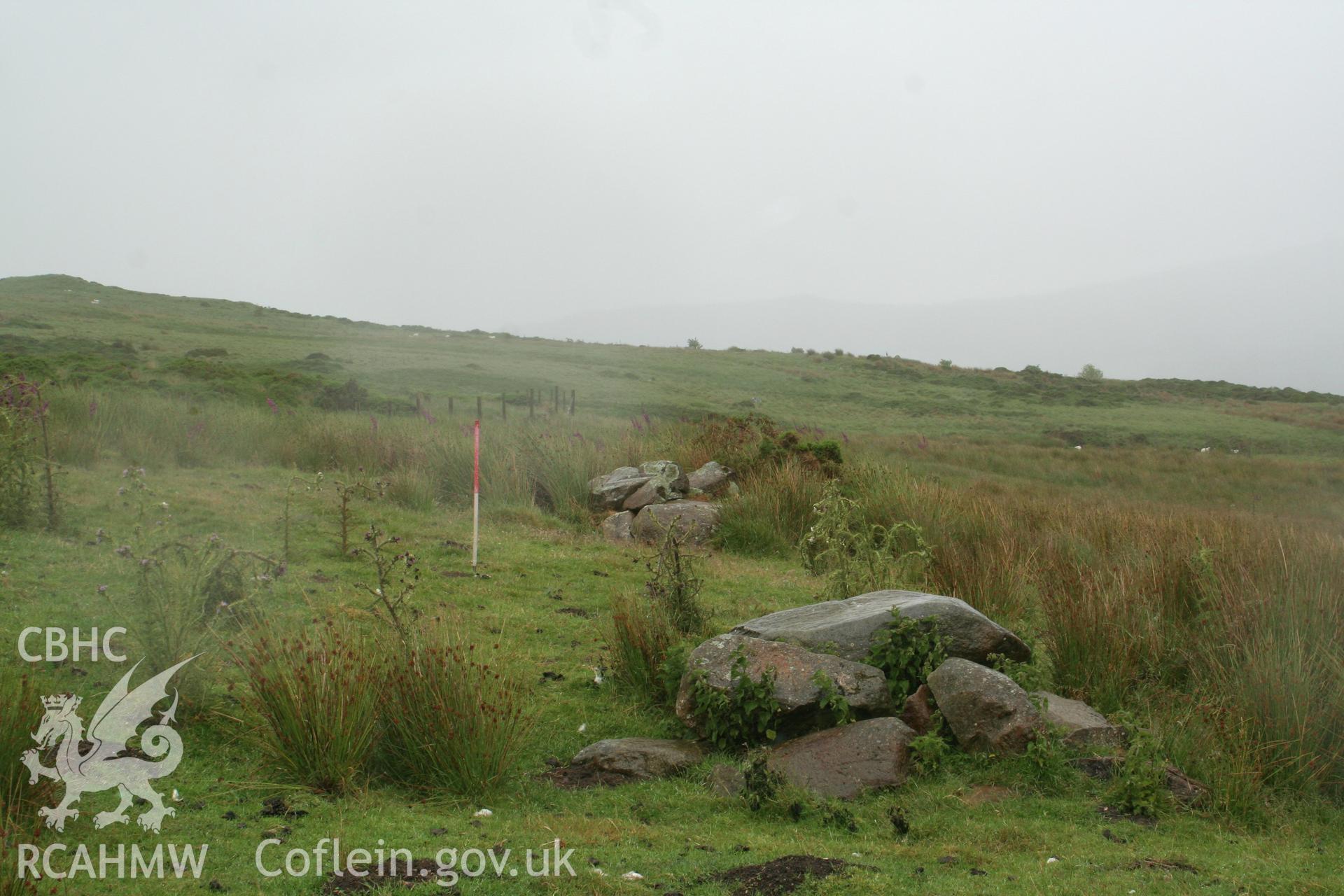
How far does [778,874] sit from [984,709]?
2398mm

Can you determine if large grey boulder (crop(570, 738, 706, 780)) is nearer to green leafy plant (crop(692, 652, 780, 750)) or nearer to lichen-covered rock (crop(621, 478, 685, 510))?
green leafy plant (crop(692, 652, 780, 750))

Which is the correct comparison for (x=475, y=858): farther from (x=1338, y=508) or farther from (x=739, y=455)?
(x=1338, y=508)

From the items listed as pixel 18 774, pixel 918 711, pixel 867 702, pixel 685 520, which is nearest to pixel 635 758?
pixel 867 702

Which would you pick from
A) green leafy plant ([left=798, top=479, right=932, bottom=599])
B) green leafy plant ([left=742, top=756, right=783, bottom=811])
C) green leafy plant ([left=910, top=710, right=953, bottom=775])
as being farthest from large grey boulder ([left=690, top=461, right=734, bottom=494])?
green leafy plant ([left=742, top=756, right=783, bottom=811])

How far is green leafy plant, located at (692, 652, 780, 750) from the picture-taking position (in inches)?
250

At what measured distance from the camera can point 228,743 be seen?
548 cm

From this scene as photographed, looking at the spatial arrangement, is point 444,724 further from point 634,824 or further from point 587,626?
point 587,626

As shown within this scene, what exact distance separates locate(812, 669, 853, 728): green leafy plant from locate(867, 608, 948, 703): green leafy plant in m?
0.49

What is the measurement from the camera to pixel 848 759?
595cm

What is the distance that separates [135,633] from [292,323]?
6227cm

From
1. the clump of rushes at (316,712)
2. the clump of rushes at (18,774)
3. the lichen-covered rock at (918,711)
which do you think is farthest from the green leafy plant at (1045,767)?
the clump of rushes at (18,774)

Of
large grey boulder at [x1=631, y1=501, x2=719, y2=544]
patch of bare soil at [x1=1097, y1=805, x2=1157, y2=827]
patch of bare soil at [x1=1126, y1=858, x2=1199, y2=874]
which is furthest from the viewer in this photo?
large grey boulder at [x1=631, y1=501, x2=719, y2=544]

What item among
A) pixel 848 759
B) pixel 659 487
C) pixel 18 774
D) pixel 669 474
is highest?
pixel 669 474

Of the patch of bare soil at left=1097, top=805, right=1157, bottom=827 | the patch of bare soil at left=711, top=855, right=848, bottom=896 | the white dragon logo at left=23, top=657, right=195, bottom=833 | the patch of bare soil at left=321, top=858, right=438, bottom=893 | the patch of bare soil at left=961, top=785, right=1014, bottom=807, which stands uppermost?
the white dragon logo at left=23, top=657, right=195, bottom=833
